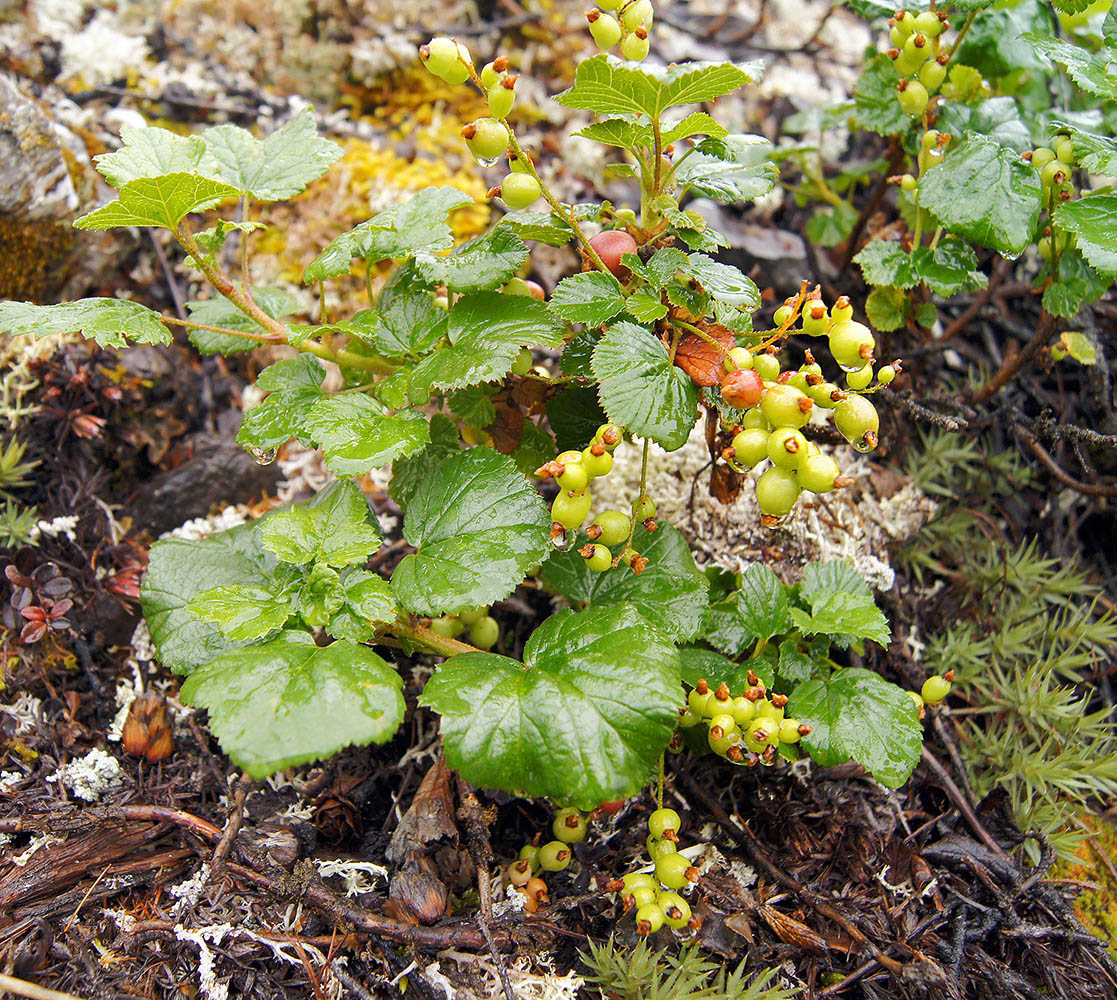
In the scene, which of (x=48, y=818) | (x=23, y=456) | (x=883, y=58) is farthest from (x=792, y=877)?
(x=23, y=456)

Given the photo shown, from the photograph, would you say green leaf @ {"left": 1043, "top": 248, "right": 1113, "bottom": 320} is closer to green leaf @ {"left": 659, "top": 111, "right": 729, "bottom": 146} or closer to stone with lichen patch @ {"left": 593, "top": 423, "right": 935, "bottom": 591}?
stone with lichen patch @ {"left": 593, "top": 423, "right": 935, "bottom": 591}

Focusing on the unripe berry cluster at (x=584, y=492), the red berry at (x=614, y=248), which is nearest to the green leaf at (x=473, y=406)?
the unripe berry cluster at (x=584, y=492)

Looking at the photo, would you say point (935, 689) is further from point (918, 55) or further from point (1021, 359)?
point (918, 55)

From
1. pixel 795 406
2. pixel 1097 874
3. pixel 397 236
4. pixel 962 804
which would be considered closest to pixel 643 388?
pixel 795 406

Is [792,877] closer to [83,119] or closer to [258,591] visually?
[258,591]

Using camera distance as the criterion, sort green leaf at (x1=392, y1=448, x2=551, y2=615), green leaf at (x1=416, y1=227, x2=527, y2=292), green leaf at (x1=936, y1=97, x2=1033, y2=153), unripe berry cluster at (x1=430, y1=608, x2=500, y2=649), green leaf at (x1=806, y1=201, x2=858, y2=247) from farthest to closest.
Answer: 1. green leaf at (x1=806, y1=201, x2=858, y2=247)
2. green leaf at (x1=936, y1=97, x2=1033, y2=153)
3. unripe berry cluster at (x1=430, y1=608, x2=500, y2=649)
4. green leaf at (x1=416, y1=227, x2=527, y2=292)
5. green leaf at (x1=392, y1=448, x2=551, y2=615)

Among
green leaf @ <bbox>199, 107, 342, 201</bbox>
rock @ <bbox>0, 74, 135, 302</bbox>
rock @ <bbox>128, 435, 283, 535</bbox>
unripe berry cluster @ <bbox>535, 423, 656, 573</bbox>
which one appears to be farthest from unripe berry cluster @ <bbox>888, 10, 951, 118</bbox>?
rock @ <bbox>0, 74, 135, 302</bbox>

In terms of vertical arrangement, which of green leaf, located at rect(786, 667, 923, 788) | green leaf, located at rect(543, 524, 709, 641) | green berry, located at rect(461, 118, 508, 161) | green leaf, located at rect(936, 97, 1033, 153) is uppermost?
green berry, located at rect(461, 118, 508, 161)
